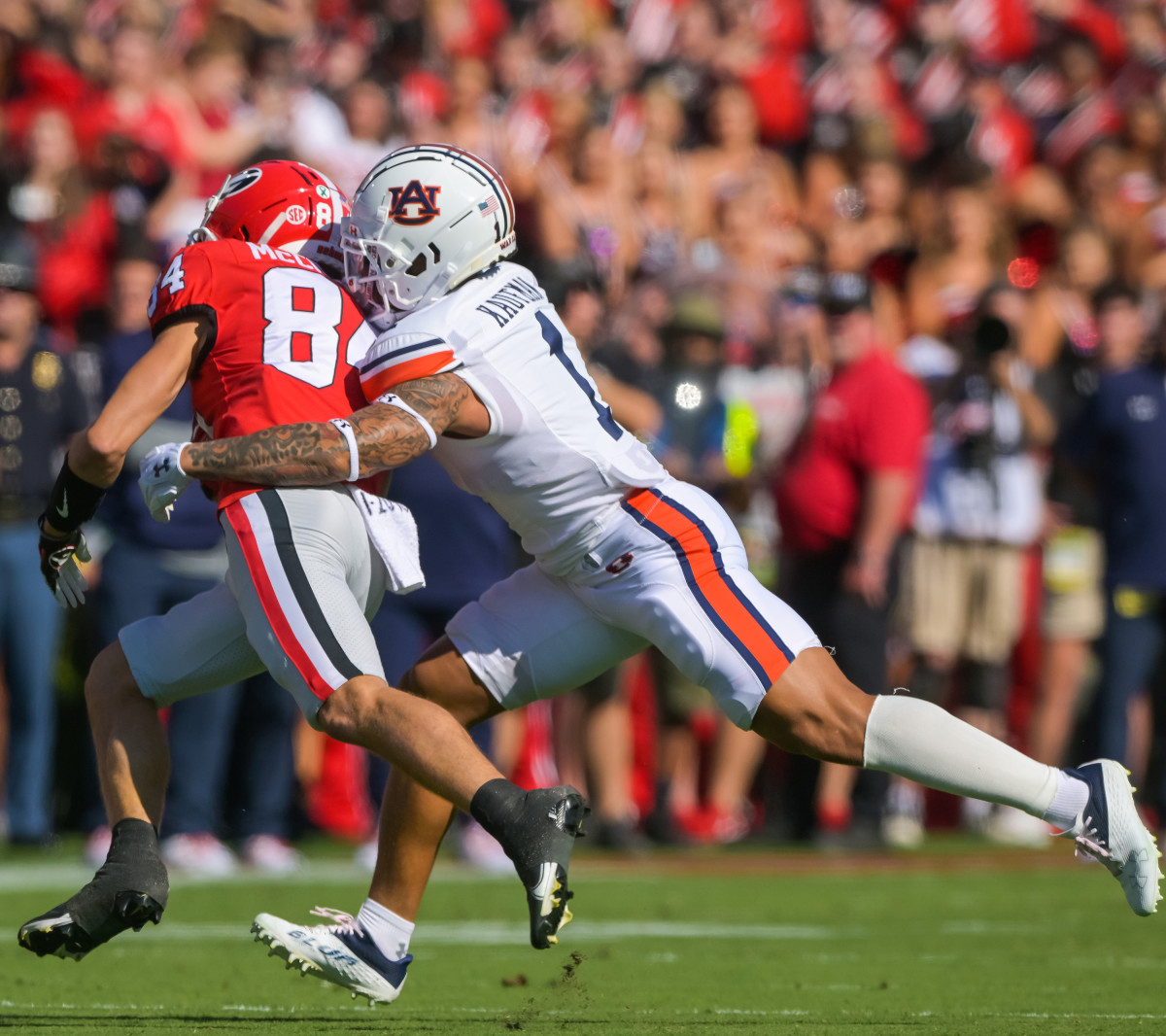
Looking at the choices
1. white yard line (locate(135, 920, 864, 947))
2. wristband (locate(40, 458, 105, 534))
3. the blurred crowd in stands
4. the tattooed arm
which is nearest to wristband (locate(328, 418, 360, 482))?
the tattooed arm

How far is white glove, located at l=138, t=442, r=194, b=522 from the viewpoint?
4355 millimetres

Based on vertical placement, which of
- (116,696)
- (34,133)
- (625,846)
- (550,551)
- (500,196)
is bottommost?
(625,846)

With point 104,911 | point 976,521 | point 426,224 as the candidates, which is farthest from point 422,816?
point 976,521

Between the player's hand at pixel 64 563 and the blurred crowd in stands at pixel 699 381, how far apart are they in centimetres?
335

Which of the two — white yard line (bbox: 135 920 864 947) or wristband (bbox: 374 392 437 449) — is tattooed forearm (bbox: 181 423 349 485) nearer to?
wristband (bbox: 374 392 437 449)

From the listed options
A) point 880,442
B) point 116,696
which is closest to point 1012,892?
point 880,442

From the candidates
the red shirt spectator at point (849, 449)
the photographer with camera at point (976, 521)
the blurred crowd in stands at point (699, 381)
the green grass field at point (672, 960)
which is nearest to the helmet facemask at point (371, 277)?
the green grass field at point (672, 960)

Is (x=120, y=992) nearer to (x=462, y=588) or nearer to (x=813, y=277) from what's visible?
(x=462, y=588)

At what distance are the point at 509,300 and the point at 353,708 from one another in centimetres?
107

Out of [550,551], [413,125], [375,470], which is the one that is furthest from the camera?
[413,125]

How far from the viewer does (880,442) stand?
29.2 feet

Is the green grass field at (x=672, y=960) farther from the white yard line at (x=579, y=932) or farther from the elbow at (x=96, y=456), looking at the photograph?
the elbow at (x=96, y=456)

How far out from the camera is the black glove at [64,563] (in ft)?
15.5

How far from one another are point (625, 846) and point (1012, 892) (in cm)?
194
